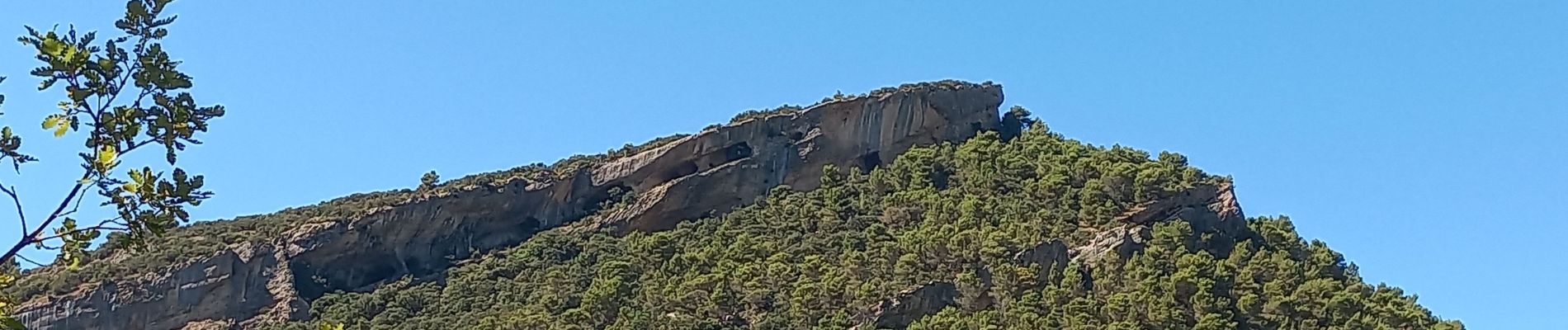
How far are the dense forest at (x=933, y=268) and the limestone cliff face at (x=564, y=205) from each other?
1.42 meters

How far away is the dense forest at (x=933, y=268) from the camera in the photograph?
63156 millimetres

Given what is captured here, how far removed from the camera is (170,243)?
75562mm

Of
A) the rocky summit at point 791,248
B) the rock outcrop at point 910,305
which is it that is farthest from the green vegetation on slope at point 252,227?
the rock outcrop at point 910,305

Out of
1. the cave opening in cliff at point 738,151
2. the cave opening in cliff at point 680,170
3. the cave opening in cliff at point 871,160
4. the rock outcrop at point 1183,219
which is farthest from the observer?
the cave opening in cliff at point 871,160

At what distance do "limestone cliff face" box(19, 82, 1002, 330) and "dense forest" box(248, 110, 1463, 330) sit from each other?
1422mm

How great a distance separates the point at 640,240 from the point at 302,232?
1545cm

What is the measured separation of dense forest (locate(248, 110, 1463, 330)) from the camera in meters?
63.2

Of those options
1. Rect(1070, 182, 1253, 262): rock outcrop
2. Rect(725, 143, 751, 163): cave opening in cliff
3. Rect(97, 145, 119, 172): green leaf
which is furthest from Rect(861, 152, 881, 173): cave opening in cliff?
Rect(97, 145, 119, 172): green leaf

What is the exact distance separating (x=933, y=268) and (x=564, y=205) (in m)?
22.9

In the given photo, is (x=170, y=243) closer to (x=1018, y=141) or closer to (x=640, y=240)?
(x=640, y=240)

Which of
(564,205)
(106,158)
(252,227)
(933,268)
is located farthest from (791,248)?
(106,158)

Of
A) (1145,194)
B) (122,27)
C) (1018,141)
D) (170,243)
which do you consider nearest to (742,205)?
(1018,141)

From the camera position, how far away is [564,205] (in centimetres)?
8325

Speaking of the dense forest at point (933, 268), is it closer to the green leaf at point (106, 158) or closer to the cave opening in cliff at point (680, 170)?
the cave opening in cliff at point (680, 170)
